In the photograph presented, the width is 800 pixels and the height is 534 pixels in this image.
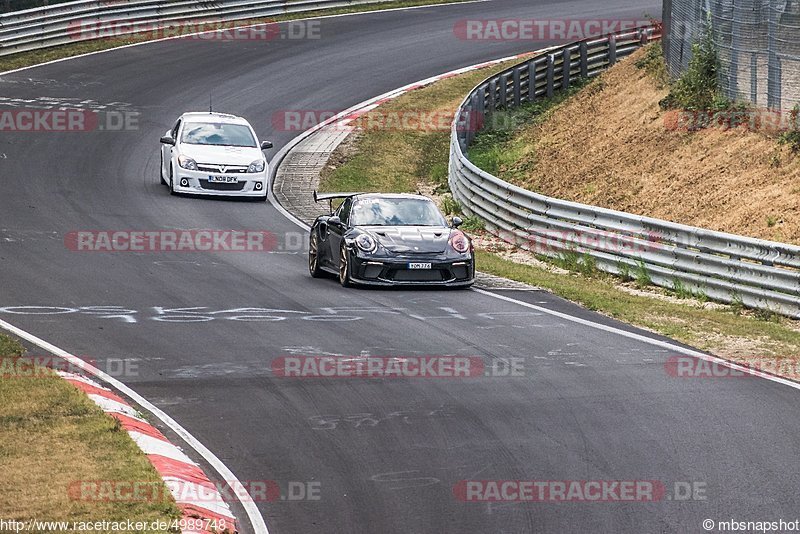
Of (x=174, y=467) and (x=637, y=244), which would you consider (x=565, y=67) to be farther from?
(x=174, y=467)

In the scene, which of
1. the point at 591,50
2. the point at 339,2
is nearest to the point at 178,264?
the point at 591,50

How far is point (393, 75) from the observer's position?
1540 inches

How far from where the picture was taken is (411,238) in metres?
17.9

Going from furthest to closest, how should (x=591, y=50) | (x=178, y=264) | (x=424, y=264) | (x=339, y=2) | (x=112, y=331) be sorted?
(x=339, y=2)
(x=591, y=50)
(x=178, y=264)
(x=424, y=264)
(x=112, y=331)

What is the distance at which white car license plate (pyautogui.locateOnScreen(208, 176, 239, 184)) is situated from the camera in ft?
86.0

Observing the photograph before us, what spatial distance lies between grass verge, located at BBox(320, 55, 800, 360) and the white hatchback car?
2529 millimetres

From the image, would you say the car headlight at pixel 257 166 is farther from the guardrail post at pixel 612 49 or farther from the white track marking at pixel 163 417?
the guardrail post at pixel 612 49

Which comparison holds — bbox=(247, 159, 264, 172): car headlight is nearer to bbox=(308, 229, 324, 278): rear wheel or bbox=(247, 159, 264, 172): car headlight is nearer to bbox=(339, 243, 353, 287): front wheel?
bbox=(308, 229, 324, 278): rear wheel

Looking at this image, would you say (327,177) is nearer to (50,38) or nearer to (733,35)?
(733,35)

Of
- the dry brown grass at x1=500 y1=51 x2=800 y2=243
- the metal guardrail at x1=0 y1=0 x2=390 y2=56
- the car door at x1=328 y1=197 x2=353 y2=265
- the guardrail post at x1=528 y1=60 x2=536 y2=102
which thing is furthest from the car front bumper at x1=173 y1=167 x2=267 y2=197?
the metal guardrail at x1=0 y1=0 x2=390 y2=56

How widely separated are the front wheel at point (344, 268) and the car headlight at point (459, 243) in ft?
4.80

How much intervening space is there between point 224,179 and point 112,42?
56.6 ft

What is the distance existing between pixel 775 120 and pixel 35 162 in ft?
51.6

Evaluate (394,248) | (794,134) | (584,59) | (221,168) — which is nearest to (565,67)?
(584,59)
